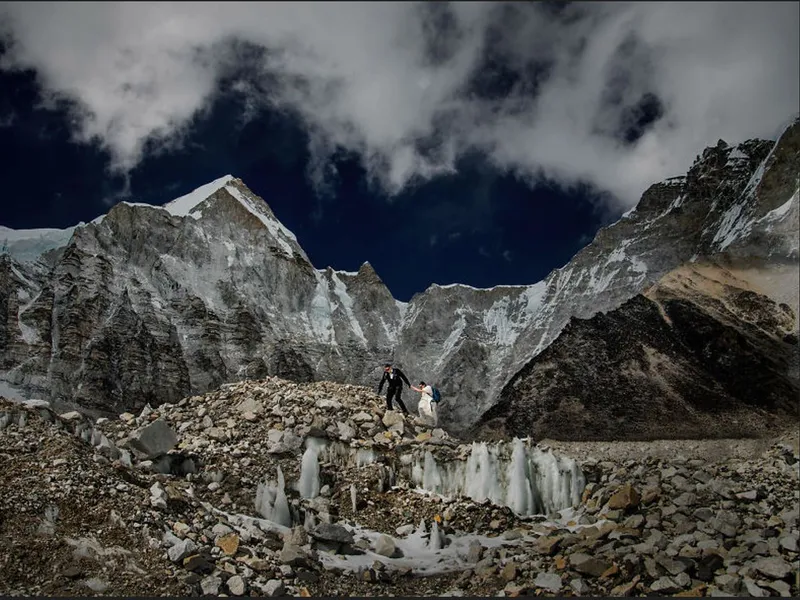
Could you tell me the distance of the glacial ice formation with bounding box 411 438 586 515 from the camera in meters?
15.4

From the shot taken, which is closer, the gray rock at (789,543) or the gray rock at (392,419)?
the gray rock at (789,543)

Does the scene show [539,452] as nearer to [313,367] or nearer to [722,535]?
[722,535]

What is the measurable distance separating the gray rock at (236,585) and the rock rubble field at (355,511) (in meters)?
0.02

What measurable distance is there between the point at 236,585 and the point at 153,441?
6.88m

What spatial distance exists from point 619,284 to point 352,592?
64311mm

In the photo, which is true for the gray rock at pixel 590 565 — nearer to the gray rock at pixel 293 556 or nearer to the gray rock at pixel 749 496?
the gray rock at pixel 749 496

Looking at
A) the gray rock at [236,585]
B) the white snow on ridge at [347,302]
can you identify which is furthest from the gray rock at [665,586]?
the white snow on ridge at [347,302]

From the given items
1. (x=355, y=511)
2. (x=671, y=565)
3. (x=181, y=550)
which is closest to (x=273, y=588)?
(x=181, y=550)

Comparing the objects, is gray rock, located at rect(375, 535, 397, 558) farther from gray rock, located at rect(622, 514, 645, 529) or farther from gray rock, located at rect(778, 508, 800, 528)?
gray rock, located at rect(778, 508, 800, 528)

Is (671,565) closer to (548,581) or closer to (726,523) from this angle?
(726,523)

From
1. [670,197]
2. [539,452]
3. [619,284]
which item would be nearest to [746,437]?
[539,452]

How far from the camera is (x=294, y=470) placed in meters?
15.9

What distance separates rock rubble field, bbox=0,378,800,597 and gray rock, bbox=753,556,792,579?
31 millimetres

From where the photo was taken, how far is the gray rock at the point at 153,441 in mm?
15766
